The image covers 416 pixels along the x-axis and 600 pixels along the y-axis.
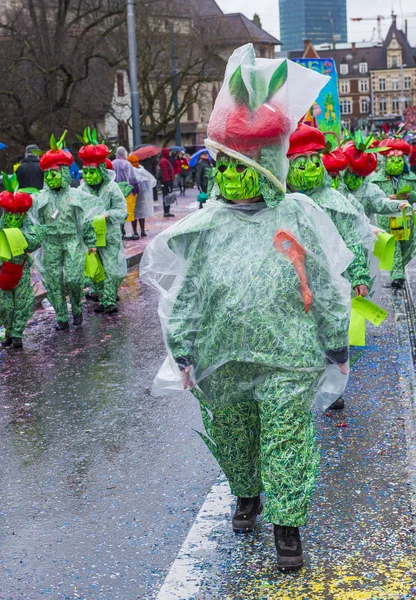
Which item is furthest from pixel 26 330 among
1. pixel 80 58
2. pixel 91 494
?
pixel 80 58

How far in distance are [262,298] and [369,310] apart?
160 cm

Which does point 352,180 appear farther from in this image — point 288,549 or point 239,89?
point 288,549

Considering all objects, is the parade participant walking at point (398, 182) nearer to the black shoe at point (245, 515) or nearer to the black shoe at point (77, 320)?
the black shoe at point (77, 320)

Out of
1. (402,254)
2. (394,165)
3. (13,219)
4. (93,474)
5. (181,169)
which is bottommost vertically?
(181,169)

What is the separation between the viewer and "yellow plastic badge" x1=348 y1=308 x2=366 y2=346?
5.45 m

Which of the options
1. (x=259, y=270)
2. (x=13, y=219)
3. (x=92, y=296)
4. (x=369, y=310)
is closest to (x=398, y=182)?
(x=92, y=296)

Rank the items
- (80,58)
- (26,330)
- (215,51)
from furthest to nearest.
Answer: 1. (215,51)
2. (80,58)
3. (26,330)

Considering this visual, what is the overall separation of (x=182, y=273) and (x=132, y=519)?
1278 millimetres

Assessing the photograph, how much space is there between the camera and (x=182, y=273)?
4211 millimetres

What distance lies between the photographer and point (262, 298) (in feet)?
13.1

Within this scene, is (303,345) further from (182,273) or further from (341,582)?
(341,582)

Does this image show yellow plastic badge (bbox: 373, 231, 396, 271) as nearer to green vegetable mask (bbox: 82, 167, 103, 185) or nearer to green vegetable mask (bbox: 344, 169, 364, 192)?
green vegetable mask (bbox: 344, 169, 364, 192)

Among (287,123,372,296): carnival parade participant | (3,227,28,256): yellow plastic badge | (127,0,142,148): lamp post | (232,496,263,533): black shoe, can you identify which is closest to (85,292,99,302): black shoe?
(3,227,28,256): yellow plastic badge

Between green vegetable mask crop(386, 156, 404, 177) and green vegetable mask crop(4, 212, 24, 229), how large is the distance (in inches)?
174
